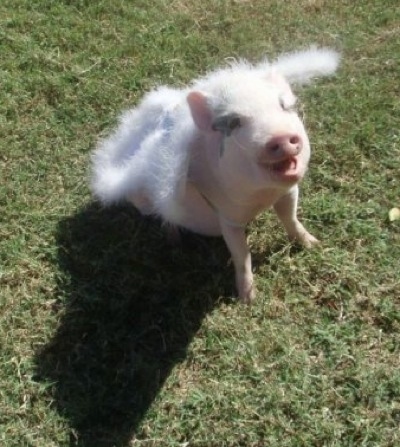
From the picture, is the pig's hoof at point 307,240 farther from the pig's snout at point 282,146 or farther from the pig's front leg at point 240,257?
the pig's snout at point 282,146

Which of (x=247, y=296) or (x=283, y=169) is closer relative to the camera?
(x=283, y=169)

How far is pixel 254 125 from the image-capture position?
220cm

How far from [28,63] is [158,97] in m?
1.21

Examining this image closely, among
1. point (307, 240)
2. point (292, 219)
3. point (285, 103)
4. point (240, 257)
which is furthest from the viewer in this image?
point (307, 240)

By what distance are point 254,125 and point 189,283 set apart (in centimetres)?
94

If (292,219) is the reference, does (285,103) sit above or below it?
above

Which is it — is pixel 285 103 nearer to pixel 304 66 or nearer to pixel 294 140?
pixel 294 140

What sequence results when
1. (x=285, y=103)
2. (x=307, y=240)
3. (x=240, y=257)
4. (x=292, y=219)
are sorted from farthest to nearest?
(x=307, y=240), (x=292, y=219), (x=240, y=257), (x=285, y=103)

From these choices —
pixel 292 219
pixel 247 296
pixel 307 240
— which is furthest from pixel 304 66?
pixel 247 296

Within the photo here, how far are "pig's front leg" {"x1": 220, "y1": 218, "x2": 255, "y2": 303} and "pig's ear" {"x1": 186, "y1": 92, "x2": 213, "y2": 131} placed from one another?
0.40 meters

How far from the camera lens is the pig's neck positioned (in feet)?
7.54

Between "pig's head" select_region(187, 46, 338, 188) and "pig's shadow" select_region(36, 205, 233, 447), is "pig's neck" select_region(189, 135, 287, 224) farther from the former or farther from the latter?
"pig's shadow" select_region(36, 205, 233, 447)

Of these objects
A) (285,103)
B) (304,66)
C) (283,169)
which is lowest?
(304,66)

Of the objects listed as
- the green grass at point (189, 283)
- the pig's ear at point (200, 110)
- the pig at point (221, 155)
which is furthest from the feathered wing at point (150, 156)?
the green grass at point (189, 283)
